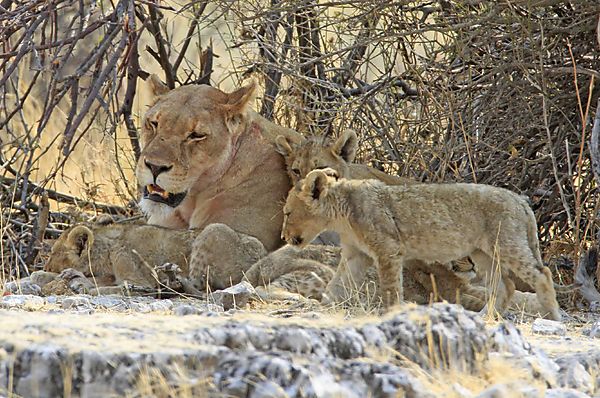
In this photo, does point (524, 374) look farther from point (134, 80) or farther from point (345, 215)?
point (134, 80)

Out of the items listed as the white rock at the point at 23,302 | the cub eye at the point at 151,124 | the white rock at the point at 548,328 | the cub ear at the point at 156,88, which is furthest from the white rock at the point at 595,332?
the cub ear at the point at 156,88

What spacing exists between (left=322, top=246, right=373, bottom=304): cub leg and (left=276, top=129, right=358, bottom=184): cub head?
51.9 inches

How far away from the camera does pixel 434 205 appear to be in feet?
21.8

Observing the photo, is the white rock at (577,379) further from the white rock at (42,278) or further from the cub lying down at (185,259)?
the white rock at (42,278)

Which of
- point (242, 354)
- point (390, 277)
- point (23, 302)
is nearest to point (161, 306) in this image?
point (23, 302)

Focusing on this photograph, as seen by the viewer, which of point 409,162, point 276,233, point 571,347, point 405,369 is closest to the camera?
point 405,369

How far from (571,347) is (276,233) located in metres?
3.33

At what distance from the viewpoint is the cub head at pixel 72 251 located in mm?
7844

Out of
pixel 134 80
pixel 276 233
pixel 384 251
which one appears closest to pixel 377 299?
pixel 384 251

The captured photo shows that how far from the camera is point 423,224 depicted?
6578mm

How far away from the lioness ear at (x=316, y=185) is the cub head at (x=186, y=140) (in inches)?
59.8

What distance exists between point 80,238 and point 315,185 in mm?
1993

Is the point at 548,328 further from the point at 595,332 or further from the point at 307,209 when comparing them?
the point at 307,209

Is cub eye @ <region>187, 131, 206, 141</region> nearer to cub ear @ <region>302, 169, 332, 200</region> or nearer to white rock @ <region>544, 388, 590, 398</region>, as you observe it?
cub ear @ <region>302, 169, 332, 200</region>
